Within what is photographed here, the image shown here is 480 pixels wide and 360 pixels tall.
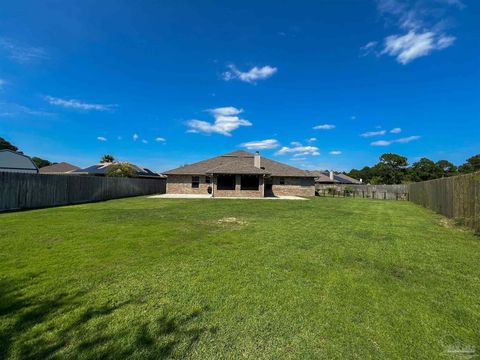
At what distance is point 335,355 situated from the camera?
2.11 metres

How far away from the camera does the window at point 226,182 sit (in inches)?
935

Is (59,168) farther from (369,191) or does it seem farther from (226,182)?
(369,191)

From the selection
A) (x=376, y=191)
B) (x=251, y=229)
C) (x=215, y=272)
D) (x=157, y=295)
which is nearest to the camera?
(x=157, y=295)

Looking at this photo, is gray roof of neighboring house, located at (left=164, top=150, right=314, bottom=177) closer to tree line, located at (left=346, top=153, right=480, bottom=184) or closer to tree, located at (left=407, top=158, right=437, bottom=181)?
tree line, located at (left=346, top=153, right=480, bottom=184)

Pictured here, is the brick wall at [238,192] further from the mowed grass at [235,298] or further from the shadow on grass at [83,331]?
the shadow on grass at [83,331]

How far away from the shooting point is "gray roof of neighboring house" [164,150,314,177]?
76.6ft

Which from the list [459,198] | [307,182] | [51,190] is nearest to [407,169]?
[307,182]

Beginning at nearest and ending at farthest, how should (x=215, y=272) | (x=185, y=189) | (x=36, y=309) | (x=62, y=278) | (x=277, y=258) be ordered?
(x=36, y=309) < (x=62, y=278) < (x=215, y=272) < (x=277, y=258) < (x=185, y=189)

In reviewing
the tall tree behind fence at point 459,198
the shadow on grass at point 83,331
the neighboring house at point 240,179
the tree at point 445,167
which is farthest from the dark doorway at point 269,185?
the tree at point 445,167

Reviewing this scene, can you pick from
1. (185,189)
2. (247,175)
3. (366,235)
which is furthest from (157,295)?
(185,189)

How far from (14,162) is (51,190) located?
12742 millimetres

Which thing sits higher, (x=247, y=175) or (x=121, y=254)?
(x=247, y=175)

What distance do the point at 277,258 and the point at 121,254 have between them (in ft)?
10.1

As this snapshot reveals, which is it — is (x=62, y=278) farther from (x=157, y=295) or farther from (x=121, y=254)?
(x=157, y=295)
